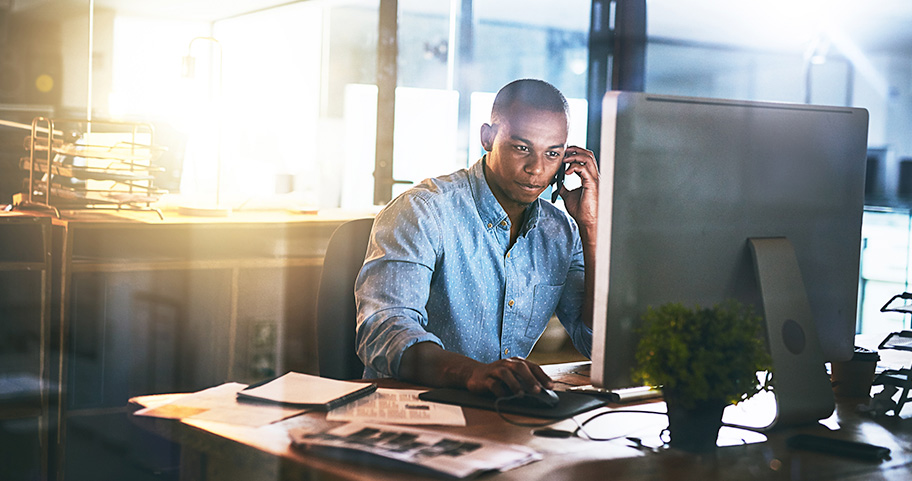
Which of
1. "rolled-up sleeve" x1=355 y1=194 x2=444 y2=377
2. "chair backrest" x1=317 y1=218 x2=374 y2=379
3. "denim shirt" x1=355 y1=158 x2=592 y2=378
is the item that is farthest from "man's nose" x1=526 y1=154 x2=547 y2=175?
"chair backrest" x1=317 y1=218 x2=374 y2=379

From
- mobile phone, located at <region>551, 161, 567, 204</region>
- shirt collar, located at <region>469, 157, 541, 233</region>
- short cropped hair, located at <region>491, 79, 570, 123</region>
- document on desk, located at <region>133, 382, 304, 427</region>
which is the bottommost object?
document on desk, located at <region>133, 382, 304, 427</region>

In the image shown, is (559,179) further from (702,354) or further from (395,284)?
(702,354)

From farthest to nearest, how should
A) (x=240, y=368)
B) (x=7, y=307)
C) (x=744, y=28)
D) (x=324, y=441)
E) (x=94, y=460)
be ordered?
(x=744, y=28)
(x=240, y=368)
(x=94, y=460)
(x=7, y=307)
(x=324, y=441)

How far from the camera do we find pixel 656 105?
1.08 metres

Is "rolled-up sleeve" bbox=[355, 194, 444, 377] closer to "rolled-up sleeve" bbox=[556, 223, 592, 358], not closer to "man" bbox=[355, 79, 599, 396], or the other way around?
"man" bbox=[355, 79, 599, 396]

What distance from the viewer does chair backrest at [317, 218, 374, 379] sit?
1.73 meters

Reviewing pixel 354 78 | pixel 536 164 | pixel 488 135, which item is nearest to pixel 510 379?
pixel 536 164

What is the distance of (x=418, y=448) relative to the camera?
988 millimetres

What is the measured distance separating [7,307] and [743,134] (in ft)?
7.67

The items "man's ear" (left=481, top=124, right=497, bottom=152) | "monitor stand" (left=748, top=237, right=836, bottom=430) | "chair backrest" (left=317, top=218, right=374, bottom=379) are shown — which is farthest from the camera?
"man's ear" (left=481, top=124, right=497, bottom=152)

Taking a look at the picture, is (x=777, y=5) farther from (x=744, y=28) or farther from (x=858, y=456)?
(x=858, y=456)

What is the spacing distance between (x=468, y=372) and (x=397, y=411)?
0.18 metres

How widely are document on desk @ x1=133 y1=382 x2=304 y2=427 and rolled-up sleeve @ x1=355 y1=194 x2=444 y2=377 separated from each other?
308mm

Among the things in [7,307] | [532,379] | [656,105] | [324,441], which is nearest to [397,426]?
[324,441]
